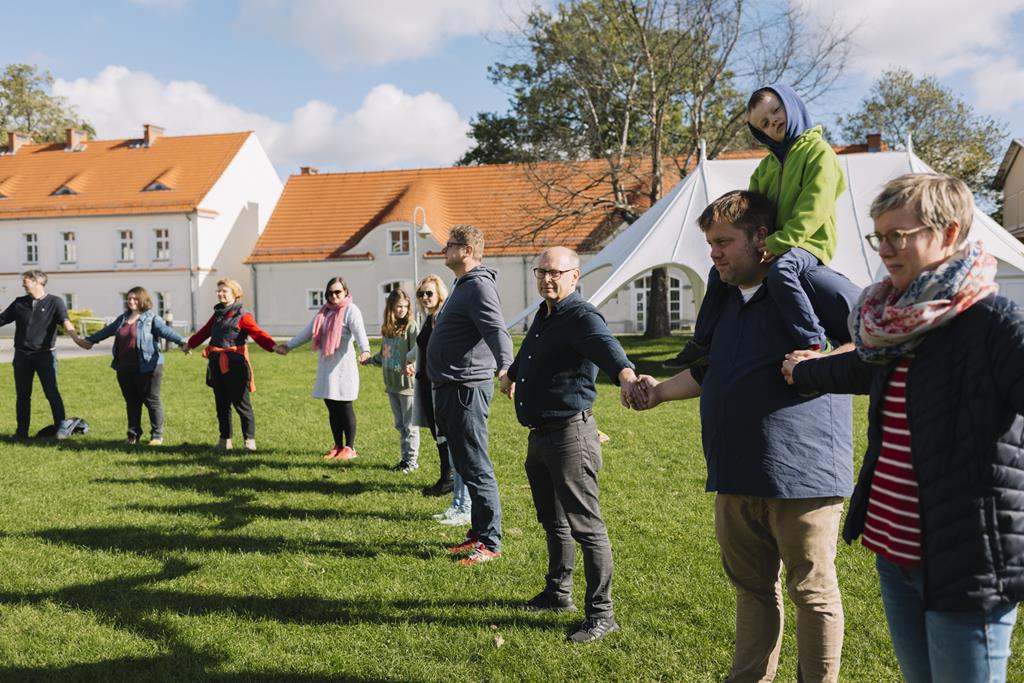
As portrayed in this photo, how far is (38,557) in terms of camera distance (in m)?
5.69

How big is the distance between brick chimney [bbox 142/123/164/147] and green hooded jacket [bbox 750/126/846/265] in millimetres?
46669

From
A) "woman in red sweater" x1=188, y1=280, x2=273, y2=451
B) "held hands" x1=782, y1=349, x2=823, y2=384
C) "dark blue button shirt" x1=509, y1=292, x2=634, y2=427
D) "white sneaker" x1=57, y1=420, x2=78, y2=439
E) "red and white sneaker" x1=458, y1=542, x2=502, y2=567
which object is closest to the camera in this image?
"held hands" x1=782, y1=349, x2=823, y2=384

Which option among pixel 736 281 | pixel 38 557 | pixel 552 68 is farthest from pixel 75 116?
pixel 736 281

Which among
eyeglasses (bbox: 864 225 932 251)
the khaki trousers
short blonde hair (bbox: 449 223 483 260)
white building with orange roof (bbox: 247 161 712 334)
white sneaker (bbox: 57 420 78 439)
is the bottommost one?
white sneaker (bbox: 57 420 78 439)

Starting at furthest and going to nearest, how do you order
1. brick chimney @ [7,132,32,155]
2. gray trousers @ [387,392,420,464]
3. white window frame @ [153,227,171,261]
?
1. brick chimney @ [7,132,32,155]
2. white window frame @ [153,227,171,261]
3. gray trousers @ [387,392,420,464]

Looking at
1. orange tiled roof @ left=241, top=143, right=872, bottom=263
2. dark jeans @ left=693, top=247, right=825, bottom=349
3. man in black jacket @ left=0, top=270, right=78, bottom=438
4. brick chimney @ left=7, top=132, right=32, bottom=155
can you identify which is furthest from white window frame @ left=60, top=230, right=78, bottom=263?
dark jeans @ left=693, top=247, right=825, bottom=349

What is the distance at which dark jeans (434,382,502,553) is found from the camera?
5.47 metres

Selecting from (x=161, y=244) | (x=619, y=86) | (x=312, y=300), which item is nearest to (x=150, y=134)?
(x=161, y=244)

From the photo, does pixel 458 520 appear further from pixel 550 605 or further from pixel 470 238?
pixel 470 238

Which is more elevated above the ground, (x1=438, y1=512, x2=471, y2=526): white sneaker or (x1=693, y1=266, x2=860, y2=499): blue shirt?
(x1=693, y1=266, x2=860, y2=499): blue shirt

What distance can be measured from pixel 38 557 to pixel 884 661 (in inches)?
200

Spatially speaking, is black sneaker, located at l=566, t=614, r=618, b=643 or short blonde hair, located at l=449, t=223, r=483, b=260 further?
short blonde hair, located at l=449, t=223, r=483, b=260

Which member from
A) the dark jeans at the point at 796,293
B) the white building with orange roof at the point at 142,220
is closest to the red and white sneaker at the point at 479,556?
the dark jeans at the point at 796,293

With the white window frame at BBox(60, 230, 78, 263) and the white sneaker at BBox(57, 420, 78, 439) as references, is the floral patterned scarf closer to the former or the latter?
the white sneaker at BBox(57, 420, 78, 439)
